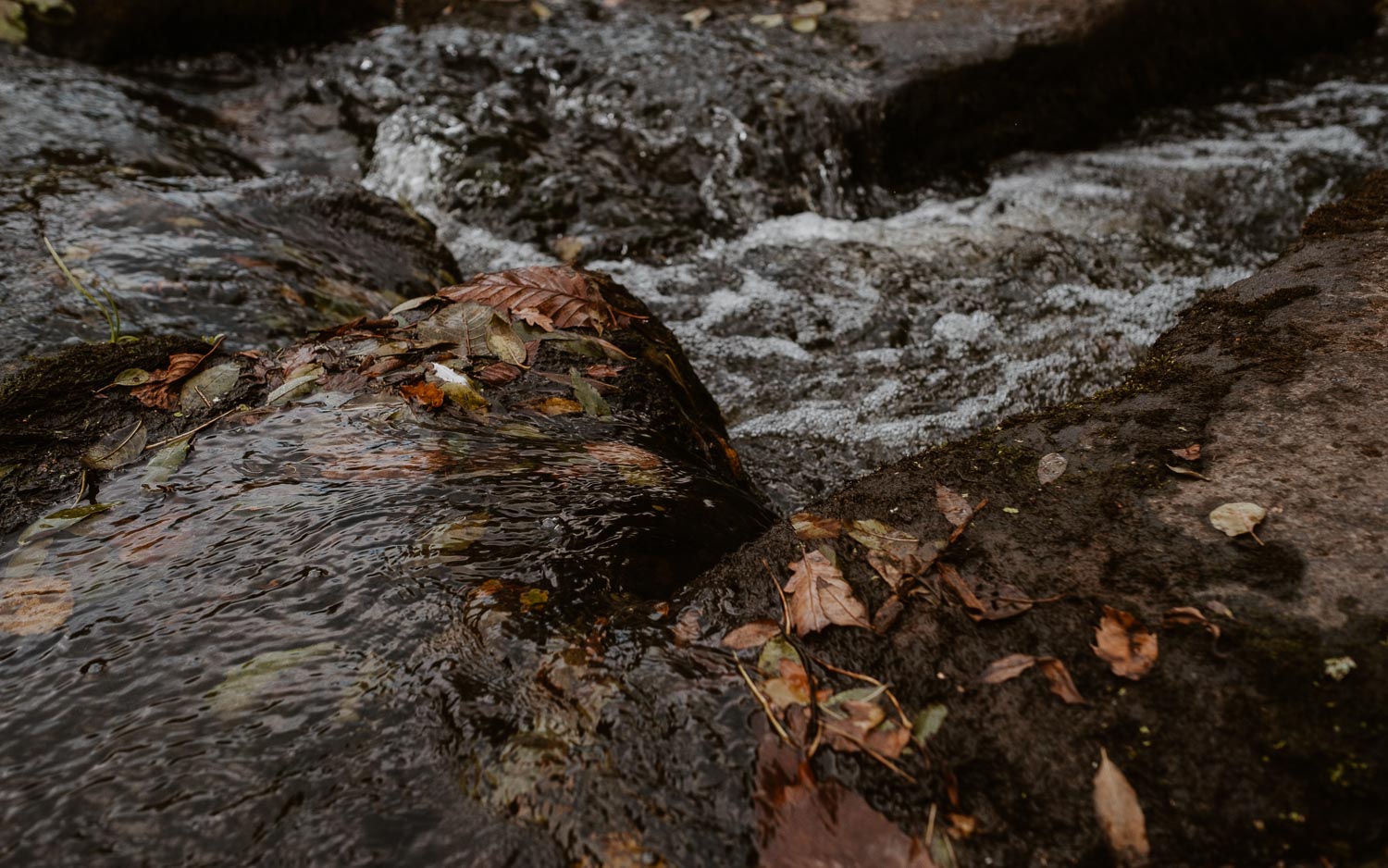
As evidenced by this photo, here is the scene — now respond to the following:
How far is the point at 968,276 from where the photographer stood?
175 inches

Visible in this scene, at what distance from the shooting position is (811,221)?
506 centimetres

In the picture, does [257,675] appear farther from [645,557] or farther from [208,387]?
[208,387]

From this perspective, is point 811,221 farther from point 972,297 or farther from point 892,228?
point 972,297

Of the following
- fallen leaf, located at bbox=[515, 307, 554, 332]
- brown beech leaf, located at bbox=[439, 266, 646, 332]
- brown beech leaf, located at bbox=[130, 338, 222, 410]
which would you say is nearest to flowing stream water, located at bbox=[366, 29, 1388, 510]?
brown beech leaf, located at bbox=[439, 266, 646, 332]

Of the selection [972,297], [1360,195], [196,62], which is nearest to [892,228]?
[972,297]

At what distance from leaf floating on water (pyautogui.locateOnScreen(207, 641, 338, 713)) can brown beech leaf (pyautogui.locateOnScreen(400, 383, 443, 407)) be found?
848 millimetres

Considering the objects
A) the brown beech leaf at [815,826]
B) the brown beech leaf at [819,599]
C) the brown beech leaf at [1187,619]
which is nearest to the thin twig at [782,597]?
the brown beech leaf at [819,599]

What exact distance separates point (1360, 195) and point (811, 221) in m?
2.79

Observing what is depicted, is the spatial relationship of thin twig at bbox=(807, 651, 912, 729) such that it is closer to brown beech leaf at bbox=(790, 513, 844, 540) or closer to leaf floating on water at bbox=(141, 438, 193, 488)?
A: brown beech leaf at bbox=(790, 513, 844, 540)

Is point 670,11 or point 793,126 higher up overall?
point 670,11

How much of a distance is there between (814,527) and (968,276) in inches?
124

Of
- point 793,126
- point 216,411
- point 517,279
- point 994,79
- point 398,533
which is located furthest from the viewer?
point 994,79

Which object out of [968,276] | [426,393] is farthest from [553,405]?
[968,276]

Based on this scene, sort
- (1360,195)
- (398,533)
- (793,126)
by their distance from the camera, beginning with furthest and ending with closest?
(793,126)
(1360,195)
(398,533)
